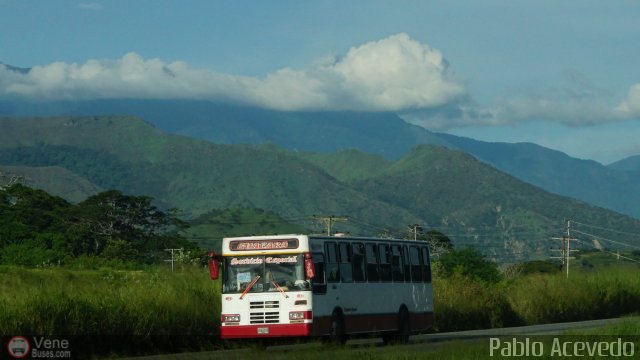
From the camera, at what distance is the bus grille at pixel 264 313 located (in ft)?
88.1

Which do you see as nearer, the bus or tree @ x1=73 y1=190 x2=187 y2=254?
the bus

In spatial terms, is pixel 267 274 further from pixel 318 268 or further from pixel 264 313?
pixel 318 268

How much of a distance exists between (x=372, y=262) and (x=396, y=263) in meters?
1.65

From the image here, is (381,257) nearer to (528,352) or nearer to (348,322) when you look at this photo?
(348,322)

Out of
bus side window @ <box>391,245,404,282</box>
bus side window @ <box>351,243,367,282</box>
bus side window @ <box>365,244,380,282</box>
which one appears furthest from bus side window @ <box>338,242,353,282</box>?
bus side window @ <box>391,245,404,282</box>

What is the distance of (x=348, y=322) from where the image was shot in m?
28.8

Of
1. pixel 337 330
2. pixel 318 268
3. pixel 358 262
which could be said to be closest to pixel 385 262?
pixel 358 262

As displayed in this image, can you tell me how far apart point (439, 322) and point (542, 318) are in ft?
24.8

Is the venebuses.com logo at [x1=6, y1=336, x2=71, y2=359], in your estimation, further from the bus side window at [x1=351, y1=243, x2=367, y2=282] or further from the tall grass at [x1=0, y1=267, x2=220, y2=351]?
the bus side window at [x1=351, y1=243, x2=367, y2=282]

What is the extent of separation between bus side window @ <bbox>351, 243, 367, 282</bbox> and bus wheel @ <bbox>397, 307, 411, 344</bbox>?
2416 mm

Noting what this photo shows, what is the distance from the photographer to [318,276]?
90.1 ft

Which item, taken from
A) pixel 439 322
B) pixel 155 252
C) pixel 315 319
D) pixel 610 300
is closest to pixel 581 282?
pixel 610 300

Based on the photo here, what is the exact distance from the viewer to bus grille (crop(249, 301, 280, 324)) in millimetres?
26844

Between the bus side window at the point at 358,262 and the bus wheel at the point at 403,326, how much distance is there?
242cm
